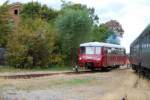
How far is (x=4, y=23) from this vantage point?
5094cm

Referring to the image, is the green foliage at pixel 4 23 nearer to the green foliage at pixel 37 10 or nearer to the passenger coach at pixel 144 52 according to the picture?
the passenger coach at pixel 144 52

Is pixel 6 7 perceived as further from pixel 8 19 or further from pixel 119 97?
pixel 119 97

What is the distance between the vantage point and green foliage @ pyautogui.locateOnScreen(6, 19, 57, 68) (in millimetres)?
47844

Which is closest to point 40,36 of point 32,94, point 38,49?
point 38,49

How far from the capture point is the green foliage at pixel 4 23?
50.2 metres

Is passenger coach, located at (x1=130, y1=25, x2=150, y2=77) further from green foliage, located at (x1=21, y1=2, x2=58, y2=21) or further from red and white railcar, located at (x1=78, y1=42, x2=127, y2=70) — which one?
green foliage, located at (x1=21, y1=2, x2=58, y2=21)

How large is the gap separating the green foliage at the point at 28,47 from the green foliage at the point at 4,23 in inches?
67.2

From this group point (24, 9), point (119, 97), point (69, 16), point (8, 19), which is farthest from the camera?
point (24, 9)

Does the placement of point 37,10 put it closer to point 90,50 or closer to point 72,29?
point 72,29

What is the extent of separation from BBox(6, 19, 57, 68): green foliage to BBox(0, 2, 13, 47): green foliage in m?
1.71

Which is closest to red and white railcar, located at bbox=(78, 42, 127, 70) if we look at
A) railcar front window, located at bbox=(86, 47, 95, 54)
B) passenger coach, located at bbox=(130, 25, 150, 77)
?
railcar front window, located at bbox=(86, 47, 95, 54)

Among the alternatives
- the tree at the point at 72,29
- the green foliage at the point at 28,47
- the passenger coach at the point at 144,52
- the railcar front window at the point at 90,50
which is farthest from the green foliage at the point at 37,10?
the passenger coach at the point at 144,52

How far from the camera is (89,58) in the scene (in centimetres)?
4828

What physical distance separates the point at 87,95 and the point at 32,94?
2148 millimetres
